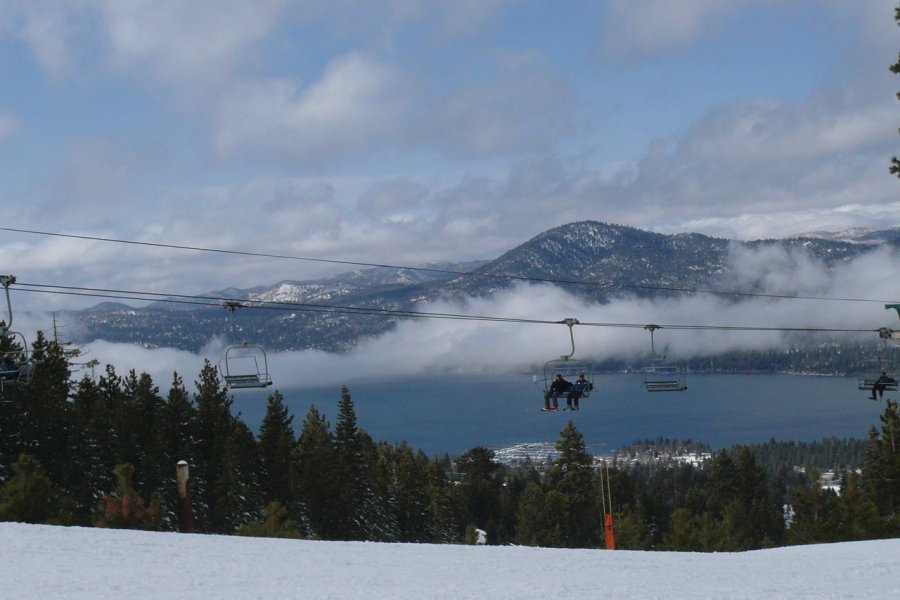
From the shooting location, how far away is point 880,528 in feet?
122

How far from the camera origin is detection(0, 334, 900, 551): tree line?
34.7 meters

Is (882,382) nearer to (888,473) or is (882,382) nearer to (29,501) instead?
(29,501)

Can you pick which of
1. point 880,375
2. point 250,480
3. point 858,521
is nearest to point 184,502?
point 880,375

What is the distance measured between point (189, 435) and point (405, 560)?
27640 mm

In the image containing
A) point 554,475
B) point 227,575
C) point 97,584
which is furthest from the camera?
point 554,475

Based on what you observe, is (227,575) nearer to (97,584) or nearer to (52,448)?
(97,584)

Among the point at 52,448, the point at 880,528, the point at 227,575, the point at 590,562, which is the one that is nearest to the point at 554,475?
the point at 880,528

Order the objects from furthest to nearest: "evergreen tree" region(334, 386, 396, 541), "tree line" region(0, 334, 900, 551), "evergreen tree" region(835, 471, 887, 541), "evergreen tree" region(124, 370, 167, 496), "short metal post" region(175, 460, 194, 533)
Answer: "evergreen tree" region(334, 386, 396, 541)
"evergreen tree" region(124, 370, 167, 496)
"evergreen tree" region(835, 471, 887, 541)
"tree line" region(0, 334, 900, 551)
"short metal post" region(175, 460, 194, 533)

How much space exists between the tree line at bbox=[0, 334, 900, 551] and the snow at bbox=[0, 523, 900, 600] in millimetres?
11717

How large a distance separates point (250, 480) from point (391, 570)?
28877 mm

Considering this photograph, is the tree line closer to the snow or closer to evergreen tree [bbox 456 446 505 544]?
evergreen tree [bbox 456 446 505 544]

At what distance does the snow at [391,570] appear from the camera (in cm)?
1262

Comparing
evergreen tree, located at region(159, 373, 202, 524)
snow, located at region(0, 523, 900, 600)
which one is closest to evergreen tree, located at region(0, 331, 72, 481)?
evergreen tree, located at region(159, 373, 202, 524)

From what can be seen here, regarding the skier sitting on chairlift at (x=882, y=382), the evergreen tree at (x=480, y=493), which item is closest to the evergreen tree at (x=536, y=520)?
the evergreen tree at (x=480, y=493)
